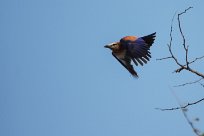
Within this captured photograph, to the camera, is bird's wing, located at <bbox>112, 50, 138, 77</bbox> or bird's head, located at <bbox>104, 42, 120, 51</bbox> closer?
bird's wing, located at <bbox>112, 50, 138, 77</bbox>

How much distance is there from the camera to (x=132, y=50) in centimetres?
637

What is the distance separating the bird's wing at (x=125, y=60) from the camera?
6104mm

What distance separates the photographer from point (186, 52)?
3498mm

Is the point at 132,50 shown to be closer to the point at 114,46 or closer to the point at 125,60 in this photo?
the point at 125,60

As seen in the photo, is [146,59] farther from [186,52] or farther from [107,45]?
[186,52]

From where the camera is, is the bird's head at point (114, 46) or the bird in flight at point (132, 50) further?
the bird's head at point (114, 46)

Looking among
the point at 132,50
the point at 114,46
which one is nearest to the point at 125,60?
the point at 132,50

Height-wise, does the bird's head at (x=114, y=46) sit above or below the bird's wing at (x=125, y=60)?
above

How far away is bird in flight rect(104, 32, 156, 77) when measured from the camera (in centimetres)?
604

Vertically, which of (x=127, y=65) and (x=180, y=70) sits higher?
(x=127, y=65)

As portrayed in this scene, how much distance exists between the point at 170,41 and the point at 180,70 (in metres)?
0.29

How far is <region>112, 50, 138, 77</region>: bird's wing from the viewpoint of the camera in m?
6.10

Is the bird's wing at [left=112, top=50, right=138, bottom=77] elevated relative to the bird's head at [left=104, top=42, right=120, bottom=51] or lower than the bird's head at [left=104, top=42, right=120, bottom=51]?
lower

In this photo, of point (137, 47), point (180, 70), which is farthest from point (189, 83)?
point (137, 47)
